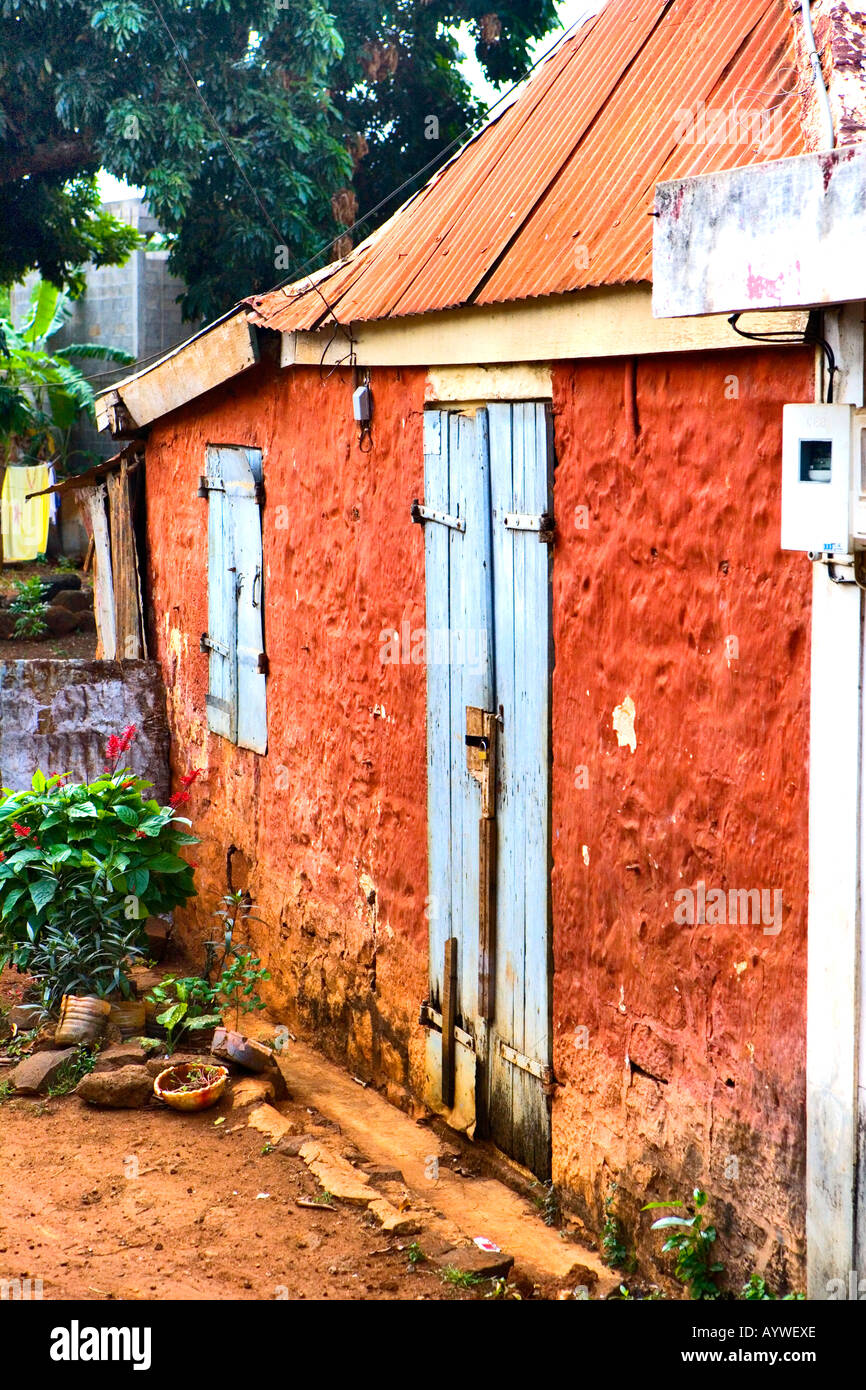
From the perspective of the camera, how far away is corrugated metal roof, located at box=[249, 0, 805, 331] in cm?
394

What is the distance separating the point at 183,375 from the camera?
755 centimetres

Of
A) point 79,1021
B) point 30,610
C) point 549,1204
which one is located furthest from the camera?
point 30,610

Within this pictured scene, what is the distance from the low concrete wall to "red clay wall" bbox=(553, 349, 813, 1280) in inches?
164

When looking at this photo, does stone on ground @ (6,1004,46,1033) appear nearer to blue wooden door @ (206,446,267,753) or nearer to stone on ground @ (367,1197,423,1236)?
blue wooden door @ (206,446,267,753)

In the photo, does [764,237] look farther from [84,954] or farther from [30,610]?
[30,610]

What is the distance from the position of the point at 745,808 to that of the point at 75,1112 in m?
3.13

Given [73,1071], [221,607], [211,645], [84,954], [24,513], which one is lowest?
[73,1071]

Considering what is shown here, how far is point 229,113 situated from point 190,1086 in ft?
29.4

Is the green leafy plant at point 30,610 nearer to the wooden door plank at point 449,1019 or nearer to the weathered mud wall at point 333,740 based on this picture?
the weathered mud wall at point 333,740

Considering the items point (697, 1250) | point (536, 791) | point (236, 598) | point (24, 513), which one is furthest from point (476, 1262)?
point (24, 513)

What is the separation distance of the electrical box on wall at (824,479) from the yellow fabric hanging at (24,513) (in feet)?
50.6

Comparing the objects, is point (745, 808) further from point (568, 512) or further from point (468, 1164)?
point (468, 1164)

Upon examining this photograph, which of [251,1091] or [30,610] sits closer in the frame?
[251,1091]

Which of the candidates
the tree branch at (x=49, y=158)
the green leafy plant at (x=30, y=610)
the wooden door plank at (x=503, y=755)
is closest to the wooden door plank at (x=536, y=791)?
the wooden door plank at (x=503, y=755)
